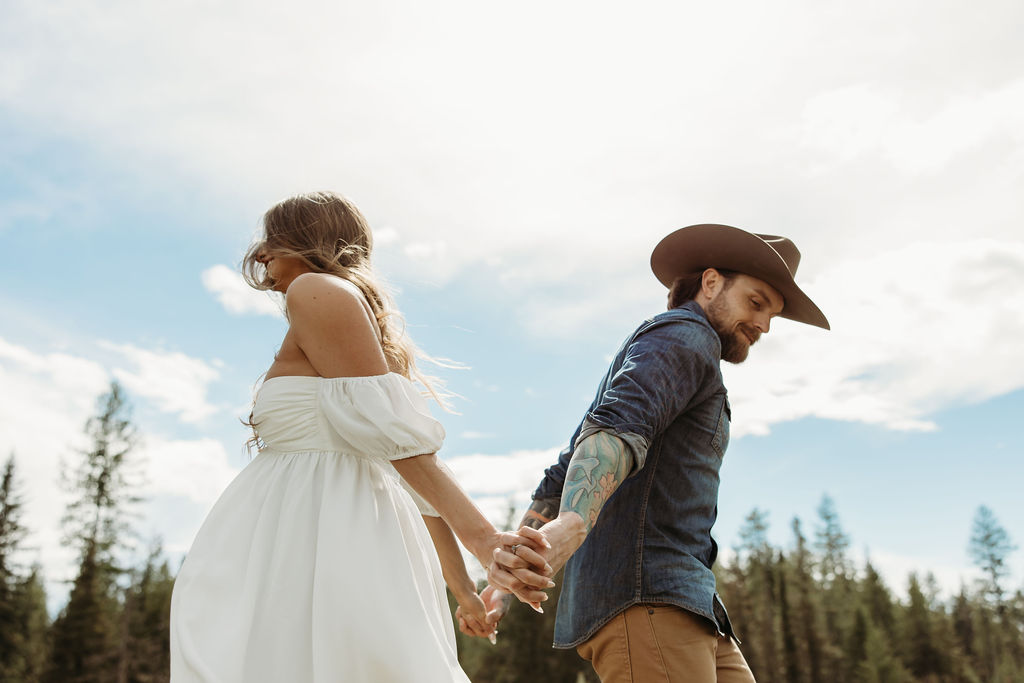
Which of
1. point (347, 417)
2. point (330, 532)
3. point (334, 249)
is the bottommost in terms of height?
point (330, 532)

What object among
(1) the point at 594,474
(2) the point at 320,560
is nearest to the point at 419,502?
(2) the point at 320,560

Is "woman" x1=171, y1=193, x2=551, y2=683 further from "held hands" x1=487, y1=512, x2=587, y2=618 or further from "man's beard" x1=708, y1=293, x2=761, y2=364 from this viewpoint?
"man's beard" x1=708, y1=293, x2=761, y2=364

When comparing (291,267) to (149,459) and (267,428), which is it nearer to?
(267,428)

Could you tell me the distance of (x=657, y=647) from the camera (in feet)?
9.79

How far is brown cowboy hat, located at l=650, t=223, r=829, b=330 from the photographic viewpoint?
12.1 feet

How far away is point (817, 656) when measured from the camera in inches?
2554

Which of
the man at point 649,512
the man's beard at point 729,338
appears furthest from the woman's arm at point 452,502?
the man's beard at point 729,338

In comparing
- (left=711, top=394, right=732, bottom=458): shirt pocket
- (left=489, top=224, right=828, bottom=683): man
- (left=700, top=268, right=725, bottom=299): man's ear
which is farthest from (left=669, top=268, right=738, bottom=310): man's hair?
(left=711, top=394, right=732, bottom=458): shirt pocket

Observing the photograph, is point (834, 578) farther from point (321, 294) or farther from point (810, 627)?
point (321, 294)

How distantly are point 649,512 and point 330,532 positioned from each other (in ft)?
4.04

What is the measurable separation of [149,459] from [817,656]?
170ft

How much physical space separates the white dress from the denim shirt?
2.03 ft

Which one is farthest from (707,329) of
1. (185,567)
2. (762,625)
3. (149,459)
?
(762,625)

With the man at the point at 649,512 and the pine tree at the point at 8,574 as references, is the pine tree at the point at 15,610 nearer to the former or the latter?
the pine tree at the point at 8,574
